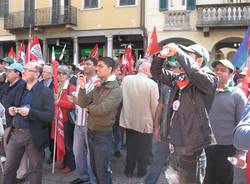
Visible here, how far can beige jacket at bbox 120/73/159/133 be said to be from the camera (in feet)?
20.2

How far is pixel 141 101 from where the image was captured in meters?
6.17

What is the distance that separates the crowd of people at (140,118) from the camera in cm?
347

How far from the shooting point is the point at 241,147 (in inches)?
91.4

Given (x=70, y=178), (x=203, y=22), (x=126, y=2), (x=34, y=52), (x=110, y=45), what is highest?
(x=126, y=2)

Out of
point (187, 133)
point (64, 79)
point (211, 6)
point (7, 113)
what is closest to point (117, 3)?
point (211, 6)

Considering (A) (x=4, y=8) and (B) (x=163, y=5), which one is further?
(A) (x=4, y=8)

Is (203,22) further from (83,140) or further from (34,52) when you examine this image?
(83,140)

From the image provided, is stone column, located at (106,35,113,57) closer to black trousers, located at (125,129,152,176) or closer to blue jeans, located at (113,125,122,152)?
blue jeans, located at (113,125,122,152)

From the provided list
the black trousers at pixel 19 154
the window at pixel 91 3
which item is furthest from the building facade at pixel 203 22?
the black trousers at pixel 19 154

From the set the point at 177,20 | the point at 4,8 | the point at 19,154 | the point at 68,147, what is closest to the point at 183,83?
the point at 19,154

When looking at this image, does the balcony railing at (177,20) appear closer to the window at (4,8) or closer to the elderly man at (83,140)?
the window at (4,8)

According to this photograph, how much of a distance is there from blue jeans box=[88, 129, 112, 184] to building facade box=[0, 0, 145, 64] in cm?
1578

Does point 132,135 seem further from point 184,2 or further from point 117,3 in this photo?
point 117,3

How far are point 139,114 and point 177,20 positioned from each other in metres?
14.1
